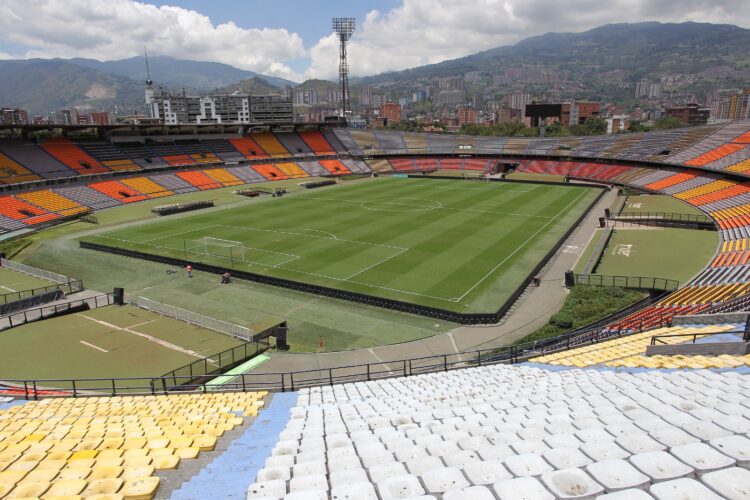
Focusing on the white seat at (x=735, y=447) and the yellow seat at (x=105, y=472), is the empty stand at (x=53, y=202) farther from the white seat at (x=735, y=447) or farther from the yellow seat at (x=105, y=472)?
the white seat at (x=735, y=447)

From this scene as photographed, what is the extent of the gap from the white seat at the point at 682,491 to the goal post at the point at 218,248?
37.1 m

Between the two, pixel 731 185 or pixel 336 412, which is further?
pixel 731 185

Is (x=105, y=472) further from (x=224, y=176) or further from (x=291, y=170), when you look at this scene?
(x=291, y=170)

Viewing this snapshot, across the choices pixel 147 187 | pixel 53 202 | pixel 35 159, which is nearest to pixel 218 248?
pixel 53 202

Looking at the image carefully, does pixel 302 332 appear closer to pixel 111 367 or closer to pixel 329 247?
pixel 111 367

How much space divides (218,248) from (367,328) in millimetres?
21792

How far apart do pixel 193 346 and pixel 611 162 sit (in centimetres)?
8406

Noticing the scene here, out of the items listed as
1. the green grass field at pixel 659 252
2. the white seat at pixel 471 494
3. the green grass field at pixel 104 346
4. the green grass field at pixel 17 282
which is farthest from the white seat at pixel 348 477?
the green grass field at pixel 17 282

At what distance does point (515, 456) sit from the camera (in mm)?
6371

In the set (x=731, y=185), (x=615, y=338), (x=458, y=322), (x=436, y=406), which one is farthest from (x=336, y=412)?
(x=731, y=185)

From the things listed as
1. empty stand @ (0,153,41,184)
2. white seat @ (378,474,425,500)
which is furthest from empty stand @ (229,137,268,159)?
white seat @ (378,474,425,500)

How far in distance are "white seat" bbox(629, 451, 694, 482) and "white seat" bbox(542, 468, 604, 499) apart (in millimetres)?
687

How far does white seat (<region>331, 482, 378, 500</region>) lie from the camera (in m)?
5.95

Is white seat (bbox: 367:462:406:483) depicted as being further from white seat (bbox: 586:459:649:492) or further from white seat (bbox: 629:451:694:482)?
white seat (bbox: 629:451:694:482)
